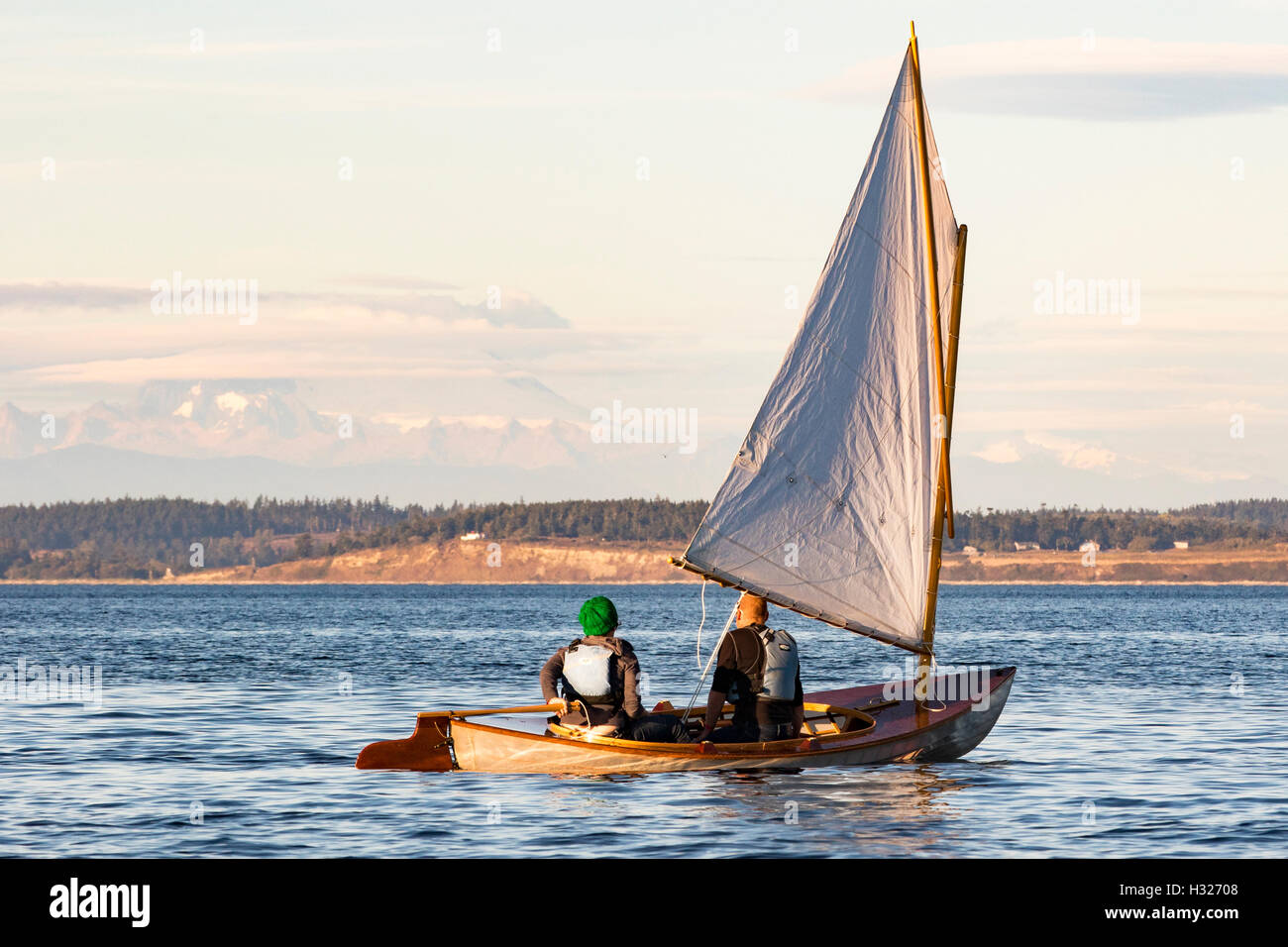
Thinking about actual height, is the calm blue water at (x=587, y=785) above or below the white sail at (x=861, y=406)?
below

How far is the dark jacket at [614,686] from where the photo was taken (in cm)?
2256

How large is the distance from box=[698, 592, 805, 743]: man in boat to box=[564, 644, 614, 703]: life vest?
59.4 inches

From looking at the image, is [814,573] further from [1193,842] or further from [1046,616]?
[1046,616]

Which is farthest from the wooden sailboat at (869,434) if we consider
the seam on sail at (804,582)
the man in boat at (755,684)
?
the man in boat at (755,684)

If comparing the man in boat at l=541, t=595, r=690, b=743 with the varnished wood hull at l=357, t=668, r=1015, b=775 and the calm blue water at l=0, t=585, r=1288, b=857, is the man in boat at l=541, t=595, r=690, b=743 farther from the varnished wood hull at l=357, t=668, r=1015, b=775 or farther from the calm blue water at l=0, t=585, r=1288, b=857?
the calm blue water at l=0, t=585, r=1288, b=857

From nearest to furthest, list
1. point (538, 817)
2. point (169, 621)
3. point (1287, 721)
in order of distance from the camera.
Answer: point (538, 817), point (1287, 721), point (169, 621)

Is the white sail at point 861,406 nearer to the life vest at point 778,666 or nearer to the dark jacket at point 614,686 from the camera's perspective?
the life vest at point 778,666

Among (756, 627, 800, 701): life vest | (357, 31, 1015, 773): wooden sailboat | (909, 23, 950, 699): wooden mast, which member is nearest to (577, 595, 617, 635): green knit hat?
(756, 627, 800, 701): life vest

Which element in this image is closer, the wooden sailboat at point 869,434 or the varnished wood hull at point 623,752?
the varnished wood hull at point 623,752

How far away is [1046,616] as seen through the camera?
134 m

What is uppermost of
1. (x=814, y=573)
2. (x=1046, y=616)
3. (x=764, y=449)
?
(x=764, y=449)

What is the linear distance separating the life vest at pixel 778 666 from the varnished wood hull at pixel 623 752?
749 mm
